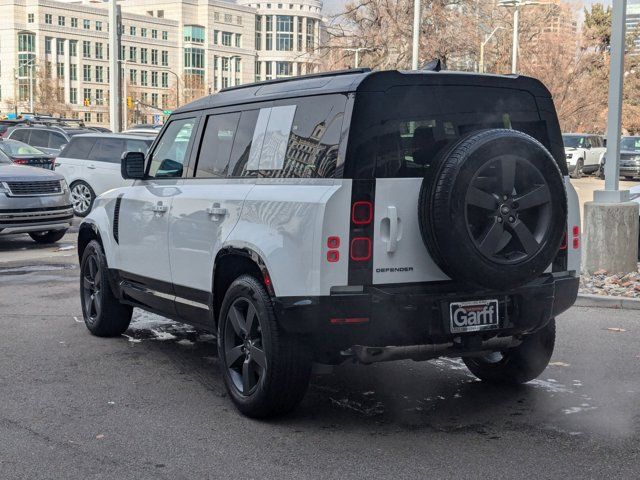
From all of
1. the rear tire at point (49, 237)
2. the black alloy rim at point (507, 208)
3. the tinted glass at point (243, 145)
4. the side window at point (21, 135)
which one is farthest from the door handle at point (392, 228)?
the side window at point (21, 135)

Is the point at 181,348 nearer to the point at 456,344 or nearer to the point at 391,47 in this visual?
the point at 456,344

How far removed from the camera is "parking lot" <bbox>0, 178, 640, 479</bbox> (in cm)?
469

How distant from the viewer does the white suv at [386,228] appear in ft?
16.3

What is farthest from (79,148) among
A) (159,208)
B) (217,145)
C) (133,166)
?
(217,145)

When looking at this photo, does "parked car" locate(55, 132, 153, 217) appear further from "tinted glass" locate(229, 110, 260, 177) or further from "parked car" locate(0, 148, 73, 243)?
"tinted glass" locate(229, 110, 260, 177)

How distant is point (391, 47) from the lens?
1548 inches

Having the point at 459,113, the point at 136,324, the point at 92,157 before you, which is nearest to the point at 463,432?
the point at 459,113

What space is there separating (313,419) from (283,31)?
157609 mm

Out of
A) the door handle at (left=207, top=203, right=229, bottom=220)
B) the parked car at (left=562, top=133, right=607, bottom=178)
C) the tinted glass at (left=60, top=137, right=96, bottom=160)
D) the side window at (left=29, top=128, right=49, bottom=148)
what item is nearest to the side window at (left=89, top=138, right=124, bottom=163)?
the tinted glass at (left=60, top=137, right=96, bottom=160)

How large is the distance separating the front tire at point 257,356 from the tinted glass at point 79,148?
15092 millimetres

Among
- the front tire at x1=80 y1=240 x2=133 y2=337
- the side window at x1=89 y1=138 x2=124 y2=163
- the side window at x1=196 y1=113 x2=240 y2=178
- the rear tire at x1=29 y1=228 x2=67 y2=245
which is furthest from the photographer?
the side window at x1=89 y1=138 x2=124 y2=163

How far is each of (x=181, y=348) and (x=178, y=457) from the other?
9.02 ft

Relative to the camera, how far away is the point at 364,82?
5082mm

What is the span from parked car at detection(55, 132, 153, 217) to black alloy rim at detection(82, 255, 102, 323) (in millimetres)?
11200
